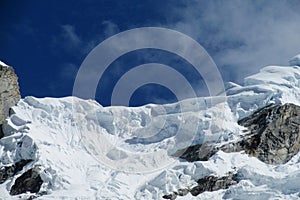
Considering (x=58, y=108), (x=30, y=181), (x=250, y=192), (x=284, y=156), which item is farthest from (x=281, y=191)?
(x=58, y=108)

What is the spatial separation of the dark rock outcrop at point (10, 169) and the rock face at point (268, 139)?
63.6 feet

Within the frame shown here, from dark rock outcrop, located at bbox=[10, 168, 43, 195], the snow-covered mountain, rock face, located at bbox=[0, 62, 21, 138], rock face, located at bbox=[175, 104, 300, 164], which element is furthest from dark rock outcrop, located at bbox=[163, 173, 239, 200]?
rock face, located at bbox=[0, 62, 21, 138]

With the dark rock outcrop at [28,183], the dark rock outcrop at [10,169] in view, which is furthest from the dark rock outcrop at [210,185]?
the dark rock outcrop at [10,169]

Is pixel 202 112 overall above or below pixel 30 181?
above

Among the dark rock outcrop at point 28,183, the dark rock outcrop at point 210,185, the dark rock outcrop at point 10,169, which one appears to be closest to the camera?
the dark rock outcrop at point 210,185

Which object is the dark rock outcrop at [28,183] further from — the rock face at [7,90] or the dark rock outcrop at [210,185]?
the dark rock outcrop at [210,185]

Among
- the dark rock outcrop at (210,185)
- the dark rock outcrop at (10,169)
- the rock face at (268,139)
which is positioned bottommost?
the dark rock outcrop at (210,185)

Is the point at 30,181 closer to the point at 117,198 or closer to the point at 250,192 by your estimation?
the point at 117,198

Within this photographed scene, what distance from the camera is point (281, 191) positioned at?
232 ft

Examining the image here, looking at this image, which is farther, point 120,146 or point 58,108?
point 58,108

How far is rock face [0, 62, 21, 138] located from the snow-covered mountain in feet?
6.25

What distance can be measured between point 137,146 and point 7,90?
24.1 metres

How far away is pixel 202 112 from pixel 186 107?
3.64 metres

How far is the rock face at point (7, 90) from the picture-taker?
101625 mm
